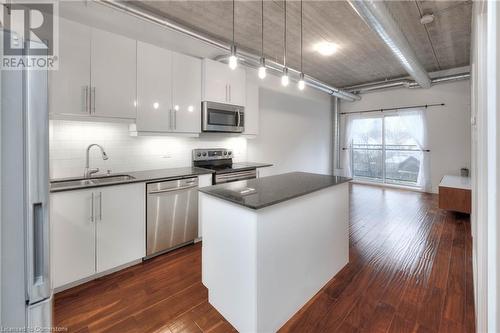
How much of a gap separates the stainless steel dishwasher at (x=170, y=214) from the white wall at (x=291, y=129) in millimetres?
1534

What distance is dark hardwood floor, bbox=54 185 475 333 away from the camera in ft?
5.63

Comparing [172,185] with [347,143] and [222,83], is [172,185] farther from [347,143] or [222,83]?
[347,143]

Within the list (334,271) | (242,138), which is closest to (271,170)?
(242,138)

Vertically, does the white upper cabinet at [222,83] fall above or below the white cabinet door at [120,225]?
above

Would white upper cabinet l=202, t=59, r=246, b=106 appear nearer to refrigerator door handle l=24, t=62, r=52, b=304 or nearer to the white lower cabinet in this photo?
the white lower cabinet

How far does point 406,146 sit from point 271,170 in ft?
12.7

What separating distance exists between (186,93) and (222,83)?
65 centimetres

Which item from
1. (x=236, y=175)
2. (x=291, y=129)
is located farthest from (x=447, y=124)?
(x=236, y=175)

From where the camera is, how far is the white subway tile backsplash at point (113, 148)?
2.42m

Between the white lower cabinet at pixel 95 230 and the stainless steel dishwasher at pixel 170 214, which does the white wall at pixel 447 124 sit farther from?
the white lower cabinet at pixel 95 230

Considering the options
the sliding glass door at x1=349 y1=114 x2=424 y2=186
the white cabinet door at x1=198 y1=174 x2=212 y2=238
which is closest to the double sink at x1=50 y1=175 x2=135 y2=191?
the white cabinet door at x1=198 y1=174 x2=212 y2=238

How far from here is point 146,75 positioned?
2.74 meters

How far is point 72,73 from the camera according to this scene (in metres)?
2.22

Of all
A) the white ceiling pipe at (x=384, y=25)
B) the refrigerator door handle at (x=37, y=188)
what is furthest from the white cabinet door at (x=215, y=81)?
the refrigerator door handle at (x=37, y=188)
